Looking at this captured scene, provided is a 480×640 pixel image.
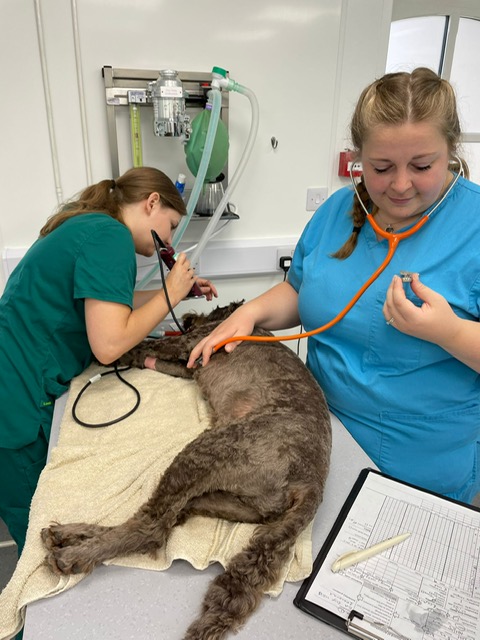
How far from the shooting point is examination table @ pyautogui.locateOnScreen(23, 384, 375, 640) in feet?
2.43

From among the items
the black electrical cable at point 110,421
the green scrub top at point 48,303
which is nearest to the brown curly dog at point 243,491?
the black electrical cable at point 110,421

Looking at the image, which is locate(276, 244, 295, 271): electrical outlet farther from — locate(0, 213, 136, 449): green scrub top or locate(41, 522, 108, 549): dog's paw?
locate(41, 522, 108, 549): dog's paw

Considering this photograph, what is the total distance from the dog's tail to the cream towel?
28 millimetres

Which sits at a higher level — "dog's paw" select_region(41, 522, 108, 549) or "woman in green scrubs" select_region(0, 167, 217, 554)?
"woman in green scrubs" select_region(0, 167, 217, 554)

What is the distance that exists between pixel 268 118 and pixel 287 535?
1.81 meters

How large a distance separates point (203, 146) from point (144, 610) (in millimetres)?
1589

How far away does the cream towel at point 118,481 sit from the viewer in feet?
Result: 2.73

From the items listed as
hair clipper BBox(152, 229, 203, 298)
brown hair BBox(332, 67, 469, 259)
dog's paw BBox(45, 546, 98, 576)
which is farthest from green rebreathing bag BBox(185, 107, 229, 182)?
dog's paw BBox(45, 546, 98, 576)

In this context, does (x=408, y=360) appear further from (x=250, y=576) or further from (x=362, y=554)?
(x=250, y=576)

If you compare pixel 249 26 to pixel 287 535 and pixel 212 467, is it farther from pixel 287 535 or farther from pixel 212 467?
pixel 287 535

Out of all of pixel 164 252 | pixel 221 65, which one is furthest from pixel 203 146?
pixel 164 252

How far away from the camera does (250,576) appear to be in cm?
80

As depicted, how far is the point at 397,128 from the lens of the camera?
0.97 m

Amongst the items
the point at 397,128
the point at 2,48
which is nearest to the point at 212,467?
the point at 397,128
